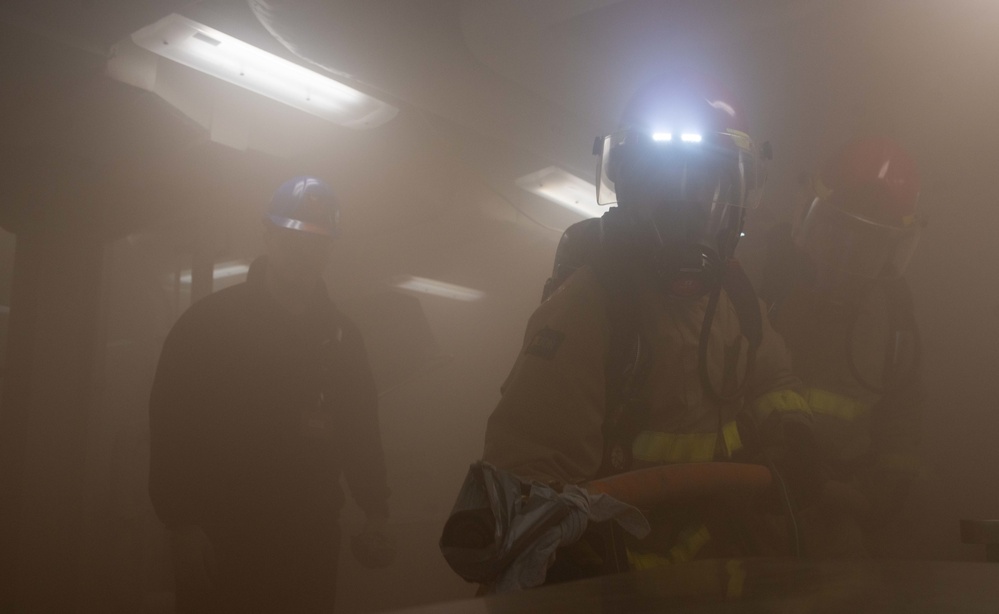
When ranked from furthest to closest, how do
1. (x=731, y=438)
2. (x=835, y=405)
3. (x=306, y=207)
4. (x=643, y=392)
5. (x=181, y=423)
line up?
(x=835, y=405) < (x=731, y=438) < (x=643, y=392) < (x=306, y=207) < (x=181, y=423)

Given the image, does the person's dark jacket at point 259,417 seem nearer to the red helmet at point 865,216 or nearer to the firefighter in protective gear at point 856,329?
the firefighter in protective gear at point 856,329

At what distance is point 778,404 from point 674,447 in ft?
0.90

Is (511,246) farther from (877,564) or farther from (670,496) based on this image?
(877,564)

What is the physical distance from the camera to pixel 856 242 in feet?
6.20

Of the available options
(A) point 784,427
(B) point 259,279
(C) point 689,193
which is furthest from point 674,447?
(B) point 259,279

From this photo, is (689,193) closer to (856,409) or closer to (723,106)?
(723,106)

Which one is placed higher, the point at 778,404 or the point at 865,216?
the point at 865,216

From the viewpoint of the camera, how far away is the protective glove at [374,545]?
1.30 meters

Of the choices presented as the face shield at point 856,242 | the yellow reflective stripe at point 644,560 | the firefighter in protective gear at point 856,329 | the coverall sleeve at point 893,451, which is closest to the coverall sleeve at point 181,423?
the yellow reflective stripe at point 644,560

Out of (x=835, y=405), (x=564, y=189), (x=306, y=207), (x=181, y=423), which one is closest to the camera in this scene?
(x=181, y=423)

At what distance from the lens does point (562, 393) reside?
1.29 metres

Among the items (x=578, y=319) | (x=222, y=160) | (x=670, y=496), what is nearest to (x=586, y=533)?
(x=670, y=496)

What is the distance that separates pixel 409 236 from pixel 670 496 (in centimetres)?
67

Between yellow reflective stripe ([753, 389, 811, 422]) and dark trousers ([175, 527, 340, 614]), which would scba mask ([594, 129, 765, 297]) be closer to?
yellow reflective stripe ([753, 389, 811, 422])
